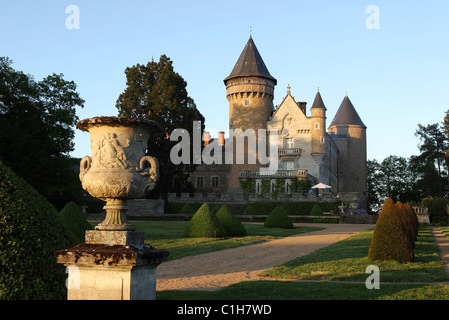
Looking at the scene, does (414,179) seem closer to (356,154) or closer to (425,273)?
(356,154)

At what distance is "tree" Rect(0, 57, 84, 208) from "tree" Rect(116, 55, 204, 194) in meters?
9.68

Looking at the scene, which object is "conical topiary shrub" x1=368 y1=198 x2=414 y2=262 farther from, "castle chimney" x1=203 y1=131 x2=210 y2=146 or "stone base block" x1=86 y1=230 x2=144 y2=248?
"castle chimney" x1=203 y1=131 x2=210 y2=146

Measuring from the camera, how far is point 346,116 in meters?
68.1

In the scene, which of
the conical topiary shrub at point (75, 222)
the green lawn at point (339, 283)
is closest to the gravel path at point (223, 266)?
the green lawn at point (339, 283)

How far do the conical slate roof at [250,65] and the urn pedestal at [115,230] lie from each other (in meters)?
48.2

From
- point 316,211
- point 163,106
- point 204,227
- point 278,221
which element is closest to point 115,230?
point 204,227

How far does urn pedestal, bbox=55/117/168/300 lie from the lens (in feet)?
19.2

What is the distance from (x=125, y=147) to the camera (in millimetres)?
6383

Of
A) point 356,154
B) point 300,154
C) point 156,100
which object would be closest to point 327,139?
point 300,154

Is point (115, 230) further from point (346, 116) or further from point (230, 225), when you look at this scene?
point (346, 116)

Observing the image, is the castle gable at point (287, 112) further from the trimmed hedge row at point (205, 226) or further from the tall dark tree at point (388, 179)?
the trimmed hedge row at point (205, 226)

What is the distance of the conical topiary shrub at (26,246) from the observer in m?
5.94

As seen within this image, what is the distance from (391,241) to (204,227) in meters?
10.8

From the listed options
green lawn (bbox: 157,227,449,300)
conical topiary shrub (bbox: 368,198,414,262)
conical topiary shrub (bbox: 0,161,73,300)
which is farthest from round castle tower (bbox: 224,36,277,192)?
conical topiary shrub (bbox: 0,161,73,300)
